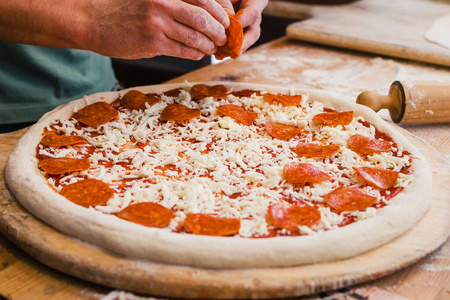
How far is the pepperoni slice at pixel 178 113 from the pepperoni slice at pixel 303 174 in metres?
0.67

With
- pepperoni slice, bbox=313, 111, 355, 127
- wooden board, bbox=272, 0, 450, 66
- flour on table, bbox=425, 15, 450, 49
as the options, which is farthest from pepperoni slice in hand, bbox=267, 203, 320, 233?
flour on table, bbox=425, 15, 450, 49

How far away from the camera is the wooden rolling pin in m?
2.39

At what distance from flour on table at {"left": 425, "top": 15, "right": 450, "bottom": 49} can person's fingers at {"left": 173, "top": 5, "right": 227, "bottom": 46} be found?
8.08ft

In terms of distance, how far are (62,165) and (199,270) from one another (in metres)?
0.82

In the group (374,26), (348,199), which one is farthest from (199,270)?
(374,26)

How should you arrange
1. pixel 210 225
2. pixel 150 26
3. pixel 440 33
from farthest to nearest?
pixel 440 33 < pixel 150 26 < pixel 210 225

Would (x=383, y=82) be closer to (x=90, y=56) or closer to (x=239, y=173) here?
(x=239, y=173)

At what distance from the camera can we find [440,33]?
3.96m

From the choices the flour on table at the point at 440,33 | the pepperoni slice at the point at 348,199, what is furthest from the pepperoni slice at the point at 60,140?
the flour on table at the point at 440,33

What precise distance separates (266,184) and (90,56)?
1.76 meters

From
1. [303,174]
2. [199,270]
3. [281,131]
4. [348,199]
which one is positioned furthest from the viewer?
[281,131]

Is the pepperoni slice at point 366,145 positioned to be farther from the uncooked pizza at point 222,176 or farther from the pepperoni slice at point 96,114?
the pepperoni slice at point 96,114

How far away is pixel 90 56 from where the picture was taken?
290 cm

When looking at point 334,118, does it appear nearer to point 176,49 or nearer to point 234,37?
point 234,37
